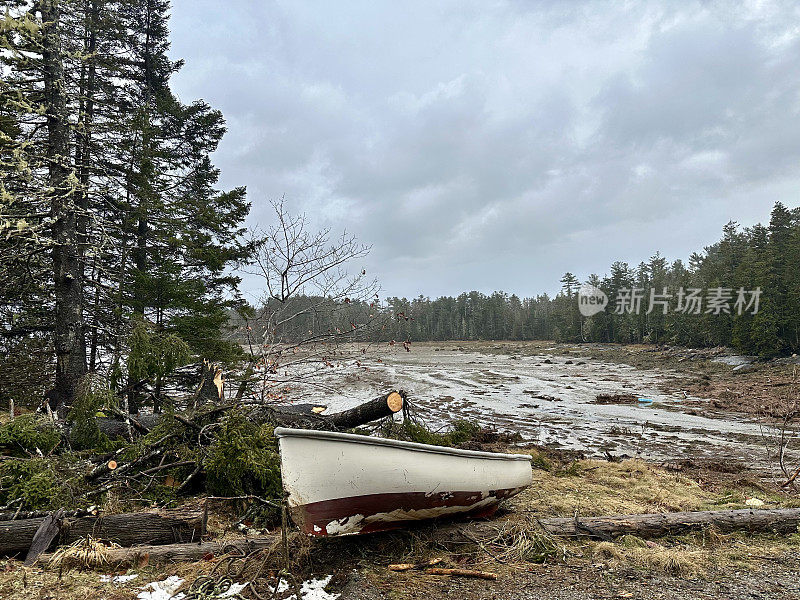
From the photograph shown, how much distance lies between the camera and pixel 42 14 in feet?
31.6

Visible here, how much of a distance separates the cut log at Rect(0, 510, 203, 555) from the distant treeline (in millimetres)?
4267

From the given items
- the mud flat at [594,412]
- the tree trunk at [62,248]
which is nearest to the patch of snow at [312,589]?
the mud flat at [594,412]

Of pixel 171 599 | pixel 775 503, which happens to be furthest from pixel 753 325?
pixel 171 599

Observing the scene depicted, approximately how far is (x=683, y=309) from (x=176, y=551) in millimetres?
59967

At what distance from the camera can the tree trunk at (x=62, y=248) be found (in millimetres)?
9281

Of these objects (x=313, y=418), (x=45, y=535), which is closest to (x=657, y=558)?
(x=313, y=418)

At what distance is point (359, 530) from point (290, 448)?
1.09m

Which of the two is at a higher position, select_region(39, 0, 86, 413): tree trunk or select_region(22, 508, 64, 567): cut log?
select_region(39, 0, 86, 413): tree trunk

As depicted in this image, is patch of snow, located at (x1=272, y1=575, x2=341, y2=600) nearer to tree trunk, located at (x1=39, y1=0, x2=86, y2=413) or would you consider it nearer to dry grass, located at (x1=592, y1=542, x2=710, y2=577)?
dry grass, located at (x1=592, y1=542, x2=710, y2=577)

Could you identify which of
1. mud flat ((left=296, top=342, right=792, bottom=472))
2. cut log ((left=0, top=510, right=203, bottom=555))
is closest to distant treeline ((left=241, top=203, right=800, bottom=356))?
mud flat ((left=296, top=342, right=792, bottom=472))

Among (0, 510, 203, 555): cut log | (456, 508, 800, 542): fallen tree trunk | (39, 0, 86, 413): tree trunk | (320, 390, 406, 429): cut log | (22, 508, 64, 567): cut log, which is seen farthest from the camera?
(39, 0, 86, 413): tree trunk

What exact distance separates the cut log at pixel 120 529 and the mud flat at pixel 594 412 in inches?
169

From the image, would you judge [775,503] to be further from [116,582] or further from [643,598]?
[116,582]

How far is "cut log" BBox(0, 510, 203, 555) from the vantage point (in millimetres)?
4078
